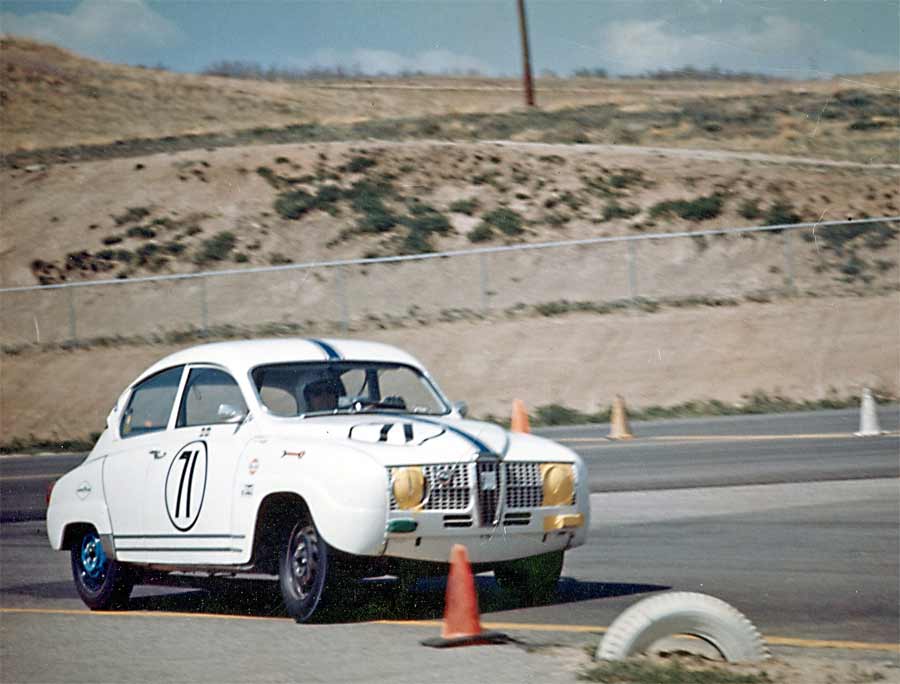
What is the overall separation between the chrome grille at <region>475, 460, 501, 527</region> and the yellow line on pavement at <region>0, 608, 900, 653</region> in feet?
2.06

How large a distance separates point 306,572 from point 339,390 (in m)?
1.48

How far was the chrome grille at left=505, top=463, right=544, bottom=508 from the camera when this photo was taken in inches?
381

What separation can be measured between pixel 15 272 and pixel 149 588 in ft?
132

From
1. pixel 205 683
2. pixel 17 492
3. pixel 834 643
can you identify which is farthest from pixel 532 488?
pixel 17 492

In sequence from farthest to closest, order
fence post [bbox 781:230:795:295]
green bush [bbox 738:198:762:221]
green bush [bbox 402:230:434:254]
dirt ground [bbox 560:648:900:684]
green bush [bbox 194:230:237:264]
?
green bush [bbox 194:230:237:264] → green bush [bbox 402:230:434:254] → green bush [bbox 738:198:762:221] → fence post [bbox 781:230:795:295] → dirt ground [bbox 560:648:900:684]

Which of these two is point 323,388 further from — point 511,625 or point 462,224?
point 462,224

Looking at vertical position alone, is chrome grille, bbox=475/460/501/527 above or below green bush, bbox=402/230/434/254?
below

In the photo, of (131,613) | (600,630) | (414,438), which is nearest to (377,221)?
(131,613)

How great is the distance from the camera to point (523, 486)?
9.74 metres

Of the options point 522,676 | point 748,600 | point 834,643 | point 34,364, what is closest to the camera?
point 522,676

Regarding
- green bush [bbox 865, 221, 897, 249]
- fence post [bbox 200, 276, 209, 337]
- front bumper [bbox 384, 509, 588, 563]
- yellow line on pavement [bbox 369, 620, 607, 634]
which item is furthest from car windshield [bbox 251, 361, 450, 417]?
→ green bush [bbox 865, 221, 897, 249]

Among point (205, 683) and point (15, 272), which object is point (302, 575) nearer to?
point (205, 683)

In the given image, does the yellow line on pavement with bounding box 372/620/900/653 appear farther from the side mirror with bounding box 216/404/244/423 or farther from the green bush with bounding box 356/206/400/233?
the green bush with bounding box 356/206/400/233

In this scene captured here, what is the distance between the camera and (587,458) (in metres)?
20.4
